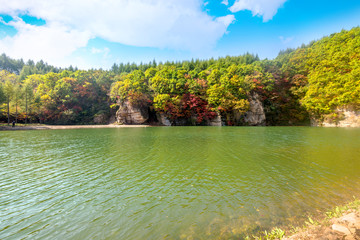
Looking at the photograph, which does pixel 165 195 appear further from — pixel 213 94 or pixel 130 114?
pixel 130 114

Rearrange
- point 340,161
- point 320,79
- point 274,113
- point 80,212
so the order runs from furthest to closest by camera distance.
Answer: point 274,113
point 320,79
point 340,161
point 80,212

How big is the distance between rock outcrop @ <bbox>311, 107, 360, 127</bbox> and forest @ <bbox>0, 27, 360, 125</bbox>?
170 cm

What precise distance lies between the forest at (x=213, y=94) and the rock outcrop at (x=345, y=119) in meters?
1.70

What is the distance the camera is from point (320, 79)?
5281 cm

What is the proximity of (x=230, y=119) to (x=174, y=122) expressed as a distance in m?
21.8

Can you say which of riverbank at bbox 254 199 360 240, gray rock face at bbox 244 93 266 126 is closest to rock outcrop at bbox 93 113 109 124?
gray rock face at bbox 244 93 266 126

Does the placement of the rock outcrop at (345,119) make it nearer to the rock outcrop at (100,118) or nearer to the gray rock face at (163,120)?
the gray rock face at (163,120)

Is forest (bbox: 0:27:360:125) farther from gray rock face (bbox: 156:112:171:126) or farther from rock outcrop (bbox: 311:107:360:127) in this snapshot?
rock outcrop (bbox: 311:107:360:127)

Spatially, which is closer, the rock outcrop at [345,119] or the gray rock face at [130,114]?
the rock outcrop at [345,119]

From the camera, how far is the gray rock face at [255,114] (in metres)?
61.5

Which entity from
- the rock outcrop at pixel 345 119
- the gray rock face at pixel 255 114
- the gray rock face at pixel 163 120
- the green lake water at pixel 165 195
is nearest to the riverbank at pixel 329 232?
the green lake water at pixel 165 195

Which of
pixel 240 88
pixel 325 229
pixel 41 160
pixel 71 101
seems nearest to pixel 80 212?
pixel 325 229

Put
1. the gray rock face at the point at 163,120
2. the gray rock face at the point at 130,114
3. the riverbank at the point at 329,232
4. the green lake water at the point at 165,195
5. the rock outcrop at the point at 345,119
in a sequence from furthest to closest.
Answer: the gray rock face at the point at 163,120 → the gray rock face at the point at 130,114 → the rock outcrop at the point at 345,119 → the green lake water at the point at 165,195 → the riverbank at the point at 329,232

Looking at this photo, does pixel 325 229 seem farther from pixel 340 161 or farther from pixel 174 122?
pixel 174 122
